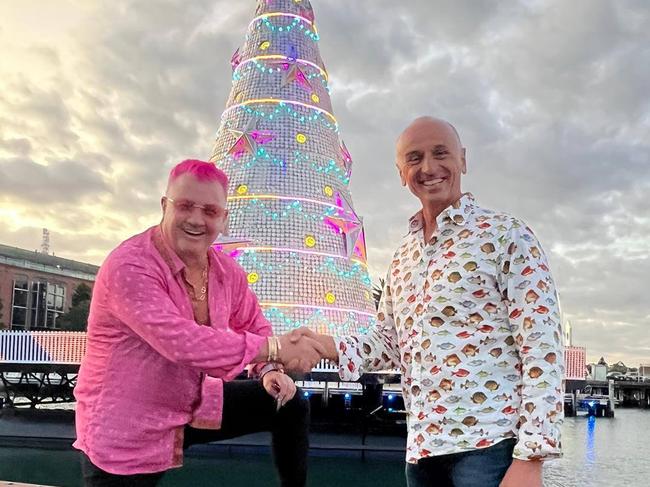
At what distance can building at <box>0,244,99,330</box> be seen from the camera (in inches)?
1794

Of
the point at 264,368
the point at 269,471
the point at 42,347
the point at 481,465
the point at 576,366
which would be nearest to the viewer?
the point at 481,465

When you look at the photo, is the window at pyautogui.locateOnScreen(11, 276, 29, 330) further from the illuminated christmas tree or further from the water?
the illuminated christmas tree

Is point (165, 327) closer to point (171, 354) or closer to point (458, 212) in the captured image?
point (171, 354)

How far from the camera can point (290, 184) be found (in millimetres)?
13016

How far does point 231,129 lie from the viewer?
1361 cm

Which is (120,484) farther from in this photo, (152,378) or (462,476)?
(462,476)

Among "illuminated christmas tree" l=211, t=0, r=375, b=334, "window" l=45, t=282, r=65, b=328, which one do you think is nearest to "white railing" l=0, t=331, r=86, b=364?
"illuminated christmas tree" l=211, t=0, r=375, b=334

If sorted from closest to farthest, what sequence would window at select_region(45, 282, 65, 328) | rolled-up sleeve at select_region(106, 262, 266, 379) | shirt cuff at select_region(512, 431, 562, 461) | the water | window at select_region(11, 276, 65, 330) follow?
shirt cuff at select_region(512, 431, 562, 461)
rolled-up sleeve at select_region(106, 262, 266, 379)
the water
window at select_region(11, 276, 65, 330)
window at select_region(45, 282, 65, 328)

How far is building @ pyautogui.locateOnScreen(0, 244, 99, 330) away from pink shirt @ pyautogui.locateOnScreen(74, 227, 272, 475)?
1723 inches

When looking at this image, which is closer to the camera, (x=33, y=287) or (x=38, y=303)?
(x=33, y=287)

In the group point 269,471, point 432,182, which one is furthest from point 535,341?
point 269,471

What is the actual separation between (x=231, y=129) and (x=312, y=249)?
3037mm

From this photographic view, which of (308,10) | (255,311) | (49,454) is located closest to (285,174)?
(308,10)

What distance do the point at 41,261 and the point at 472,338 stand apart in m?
52.1
